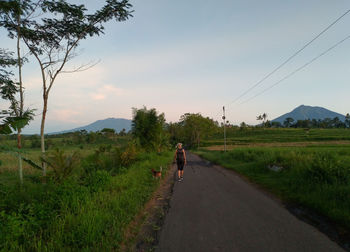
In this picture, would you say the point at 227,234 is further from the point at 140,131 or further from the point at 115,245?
the point at 140,131

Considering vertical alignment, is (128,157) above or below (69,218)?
above

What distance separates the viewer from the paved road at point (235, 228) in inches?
131

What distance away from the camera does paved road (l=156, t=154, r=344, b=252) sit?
3332 millimetres

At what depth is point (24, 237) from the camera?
3375 millimetres

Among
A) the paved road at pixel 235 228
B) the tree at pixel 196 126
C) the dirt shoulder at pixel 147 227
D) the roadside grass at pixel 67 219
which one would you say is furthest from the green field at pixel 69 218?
the tree at pixel 196 126

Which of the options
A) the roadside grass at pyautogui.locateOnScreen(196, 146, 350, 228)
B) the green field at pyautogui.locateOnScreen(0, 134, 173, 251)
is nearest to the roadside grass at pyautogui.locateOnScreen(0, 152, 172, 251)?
the green field at pyautogui.locateOnScreen(0, 134, 173, 251)

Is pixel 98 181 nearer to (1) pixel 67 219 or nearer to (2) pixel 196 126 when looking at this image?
(1) pixel 67 219

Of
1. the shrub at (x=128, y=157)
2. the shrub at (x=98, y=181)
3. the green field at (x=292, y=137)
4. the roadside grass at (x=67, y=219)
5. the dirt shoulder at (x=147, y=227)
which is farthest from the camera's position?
the green field at (x=292, y=137)

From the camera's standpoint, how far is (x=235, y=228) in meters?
4.02

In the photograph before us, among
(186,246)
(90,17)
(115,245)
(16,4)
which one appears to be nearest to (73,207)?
(115,245)

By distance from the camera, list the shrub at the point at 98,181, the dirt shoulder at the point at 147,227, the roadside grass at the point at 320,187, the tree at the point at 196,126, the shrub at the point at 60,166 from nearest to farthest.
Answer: the dirt shoulder at the point at 147,227
the roadside grass at the point at 320,187
the shrub at the point at 98,181
the shrub at the point at 60,166
the tree at the point at 196,126

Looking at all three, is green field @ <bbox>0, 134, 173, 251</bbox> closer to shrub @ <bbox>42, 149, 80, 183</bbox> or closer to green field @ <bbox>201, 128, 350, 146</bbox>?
shrub @ <bbox>42, 149, 80, 183</bbox>

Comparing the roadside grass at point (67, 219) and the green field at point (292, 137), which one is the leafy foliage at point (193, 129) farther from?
the roadside grass at point (67, 219)

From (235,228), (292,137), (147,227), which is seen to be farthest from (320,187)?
(292,137)
